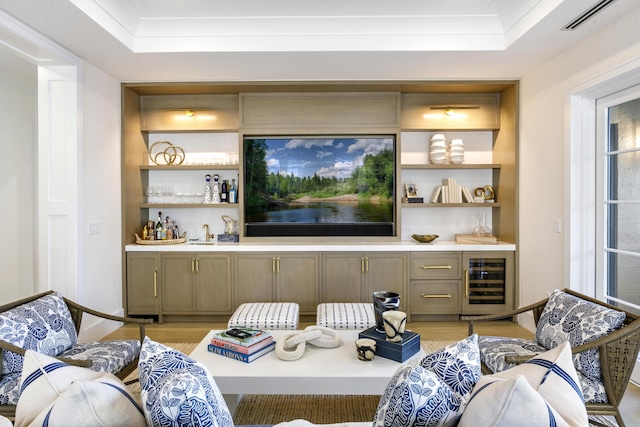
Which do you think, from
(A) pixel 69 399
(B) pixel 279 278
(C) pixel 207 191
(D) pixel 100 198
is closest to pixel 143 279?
(D) pixel 100 198

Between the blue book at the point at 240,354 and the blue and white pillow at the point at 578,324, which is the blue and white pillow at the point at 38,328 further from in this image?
the blue and white pillow at the point at 578,324

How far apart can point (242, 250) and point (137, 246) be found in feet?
3.61

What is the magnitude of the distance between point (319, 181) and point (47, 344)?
2991 mm

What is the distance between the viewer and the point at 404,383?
1.06m

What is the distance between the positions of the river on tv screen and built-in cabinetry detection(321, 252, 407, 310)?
510mm

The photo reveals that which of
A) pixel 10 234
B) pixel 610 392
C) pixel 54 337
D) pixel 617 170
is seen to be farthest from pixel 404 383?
pixel 10 234

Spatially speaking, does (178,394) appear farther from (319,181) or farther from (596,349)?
(319,181)

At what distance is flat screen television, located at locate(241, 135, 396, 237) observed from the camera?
4.53 m

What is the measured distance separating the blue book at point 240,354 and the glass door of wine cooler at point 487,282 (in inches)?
100

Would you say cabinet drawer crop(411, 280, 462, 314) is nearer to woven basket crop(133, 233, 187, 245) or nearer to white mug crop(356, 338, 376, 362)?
white mug crop(356, 338, 376, 362)

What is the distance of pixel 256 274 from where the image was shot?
13.9 feet

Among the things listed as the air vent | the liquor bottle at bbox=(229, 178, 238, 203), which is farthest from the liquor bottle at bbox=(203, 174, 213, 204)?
the air vent

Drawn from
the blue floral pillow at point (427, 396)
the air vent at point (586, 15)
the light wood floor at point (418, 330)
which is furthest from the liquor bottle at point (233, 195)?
the blue floral pillow at point (427, 396)

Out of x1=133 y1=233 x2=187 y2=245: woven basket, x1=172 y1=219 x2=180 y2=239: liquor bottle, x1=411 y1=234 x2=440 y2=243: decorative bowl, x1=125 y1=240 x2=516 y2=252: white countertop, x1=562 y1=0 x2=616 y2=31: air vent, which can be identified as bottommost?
x1=125 y1=240 x2=516 y2=252: white countertop
